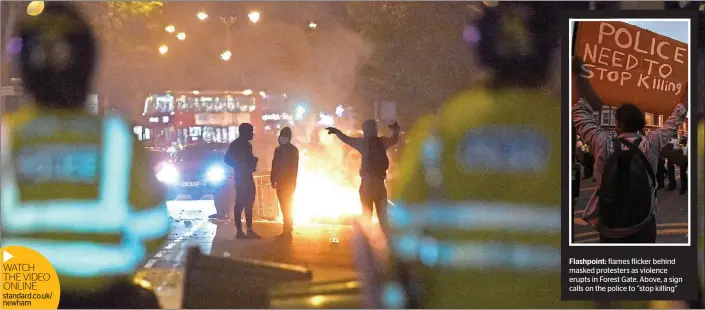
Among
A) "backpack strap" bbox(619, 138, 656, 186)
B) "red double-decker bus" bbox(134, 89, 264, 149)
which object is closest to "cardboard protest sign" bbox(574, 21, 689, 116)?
"backpack strap" bbox(619, 138, 656, 186)

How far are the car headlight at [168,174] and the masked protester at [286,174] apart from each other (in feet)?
3.15

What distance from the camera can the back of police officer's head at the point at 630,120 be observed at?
772cm

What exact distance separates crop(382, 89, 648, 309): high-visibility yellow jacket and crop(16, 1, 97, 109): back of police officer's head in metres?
3.33

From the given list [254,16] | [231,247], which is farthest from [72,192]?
[254,16]

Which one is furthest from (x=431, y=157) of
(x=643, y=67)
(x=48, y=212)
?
(x=48, y=212)

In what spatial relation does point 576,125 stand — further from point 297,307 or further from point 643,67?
point 297,307

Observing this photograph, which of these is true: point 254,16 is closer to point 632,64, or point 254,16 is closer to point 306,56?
point 306,56

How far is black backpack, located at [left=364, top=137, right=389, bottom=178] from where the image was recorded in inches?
345

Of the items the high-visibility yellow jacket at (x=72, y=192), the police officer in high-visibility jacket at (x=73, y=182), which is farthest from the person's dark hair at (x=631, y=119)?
the high-visibility yellow jacket at (x=72, y=192)

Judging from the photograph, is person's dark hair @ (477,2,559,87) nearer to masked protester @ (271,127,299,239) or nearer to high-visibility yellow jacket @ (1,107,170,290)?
masked protester @ (271,127,299,239)

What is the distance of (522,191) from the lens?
802cm

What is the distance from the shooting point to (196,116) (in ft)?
28.8

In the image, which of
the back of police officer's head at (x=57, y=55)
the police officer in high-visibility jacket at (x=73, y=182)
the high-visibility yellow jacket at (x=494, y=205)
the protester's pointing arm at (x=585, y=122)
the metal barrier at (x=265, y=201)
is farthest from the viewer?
the metal barrier at (x=265, y=201)

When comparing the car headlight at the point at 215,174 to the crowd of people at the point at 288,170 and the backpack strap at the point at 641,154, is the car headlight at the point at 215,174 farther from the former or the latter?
the backpack strap at the point at 641,154
